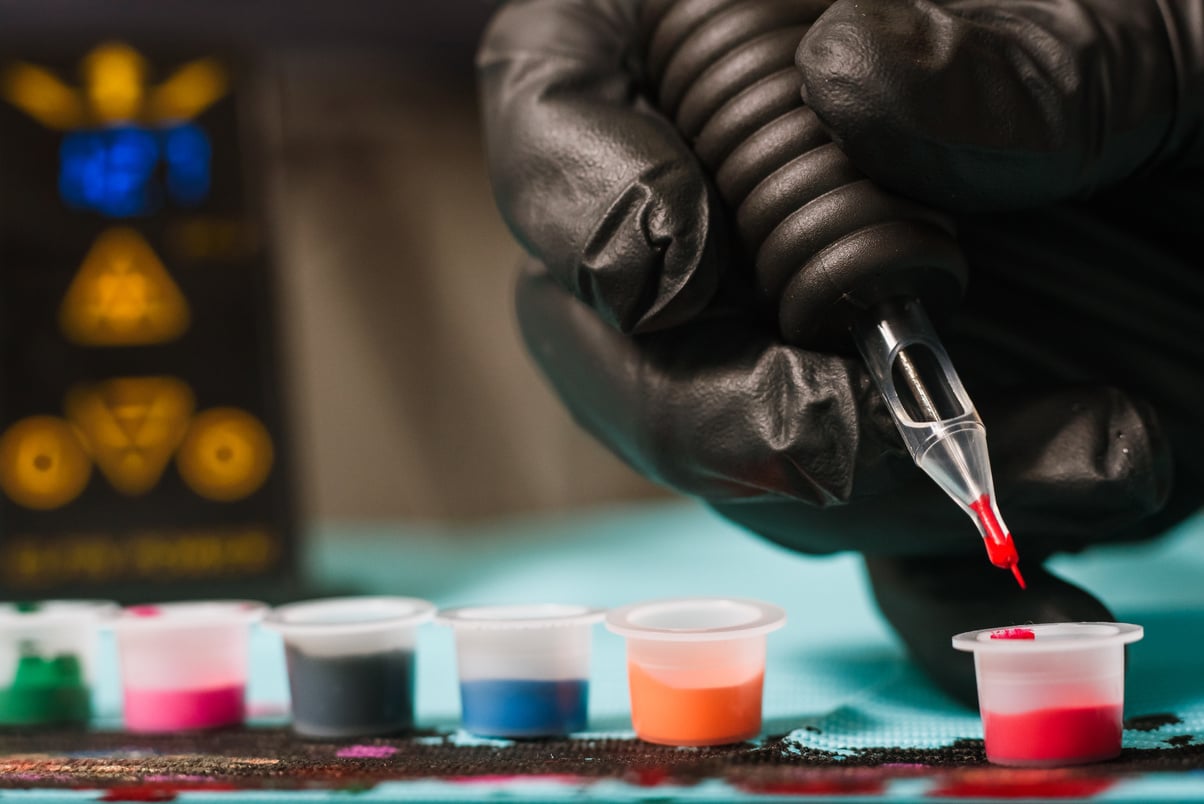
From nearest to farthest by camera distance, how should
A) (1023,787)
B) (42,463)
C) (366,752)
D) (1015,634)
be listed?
(1023,787), (1015,634), (366,752), (42,463)

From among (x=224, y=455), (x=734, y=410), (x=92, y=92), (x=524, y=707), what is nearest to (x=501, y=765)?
(x=524, y=707)

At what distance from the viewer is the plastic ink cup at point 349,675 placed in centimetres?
88

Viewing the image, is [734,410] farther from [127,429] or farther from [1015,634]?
[127,429]

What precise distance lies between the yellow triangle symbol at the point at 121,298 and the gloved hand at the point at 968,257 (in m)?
1.09

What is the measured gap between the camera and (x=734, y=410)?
79 cm

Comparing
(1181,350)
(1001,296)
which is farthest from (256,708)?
(1181,350)

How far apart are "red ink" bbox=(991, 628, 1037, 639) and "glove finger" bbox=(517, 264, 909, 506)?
A: 0.40 feet

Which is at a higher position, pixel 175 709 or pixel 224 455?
pixel 224 455

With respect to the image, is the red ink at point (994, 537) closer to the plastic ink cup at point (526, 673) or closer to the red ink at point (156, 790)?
the plastic ink cup at point (526, 673)

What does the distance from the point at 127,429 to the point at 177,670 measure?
3.31ft

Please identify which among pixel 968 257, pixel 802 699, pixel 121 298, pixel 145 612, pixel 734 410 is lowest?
pixel 802 699

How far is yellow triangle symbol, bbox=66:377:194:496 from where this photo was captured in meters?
1.86

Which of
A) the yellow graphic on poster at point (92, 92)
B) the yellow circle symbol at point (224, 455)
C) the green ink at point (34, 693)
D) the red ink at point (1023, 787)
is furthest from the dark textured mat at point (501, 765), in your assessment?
the yellow graphic on poster at point (92, 92)

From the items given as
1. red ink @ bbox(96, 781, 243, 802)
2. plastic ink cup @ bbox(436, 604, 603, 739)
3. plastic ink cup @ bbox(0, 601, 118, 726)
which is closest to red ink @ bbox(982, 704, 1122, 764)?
plastic ink cup @ bbox(436, 604, 603, 739)
